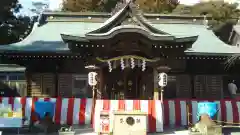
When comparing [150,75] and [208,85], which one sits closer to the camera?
[150,75]

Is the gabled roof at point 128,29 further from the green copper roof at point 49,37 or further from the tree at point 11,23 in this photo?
the tree at point 11,23

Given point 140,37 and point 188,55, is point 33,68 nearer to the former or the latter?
point 140,37

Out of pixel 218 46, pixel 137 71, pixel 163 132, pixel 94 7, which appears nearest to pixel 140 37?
pixel 137 71

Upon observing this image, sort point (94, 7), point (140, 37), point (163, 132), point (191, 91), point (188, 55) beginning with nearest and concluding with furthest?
point (163, 132), point (140, 37), point (188, 55), point (191, 91), point (94, 7)

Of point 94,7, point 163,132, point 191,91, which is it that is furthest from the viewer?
point 94,7

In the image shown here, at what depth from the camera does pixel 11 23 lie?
32125mm

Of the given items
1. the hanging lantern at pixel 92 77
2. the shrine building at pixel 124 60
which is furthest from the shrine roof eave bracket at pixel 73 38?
the hanging lantern at pixel 92 77

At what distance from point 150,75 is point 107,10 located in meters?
24.2

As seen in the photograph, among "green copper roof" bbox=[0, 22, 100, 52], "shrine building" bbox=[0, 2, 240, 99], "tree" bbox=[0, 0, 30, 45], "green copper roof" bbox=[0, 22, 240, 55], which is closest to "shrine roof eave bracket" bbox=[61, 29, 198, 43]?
"shrine building" bbox=[0, 2, 240, 99]

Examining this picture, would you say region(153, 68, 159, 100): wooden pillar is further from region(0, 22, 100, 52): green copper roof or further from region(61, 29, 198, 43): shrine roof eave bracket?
region(0, 22, 100, 52): green copper roof

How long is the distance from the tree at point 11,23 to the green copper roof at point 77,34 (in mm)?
9955

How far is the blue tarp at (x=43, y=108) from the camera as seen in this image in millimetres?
13219

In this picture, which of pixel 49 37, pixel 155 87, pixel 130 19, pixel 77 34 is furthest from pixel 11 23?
pixel 155 87

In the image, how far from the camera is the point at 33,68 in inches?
659
